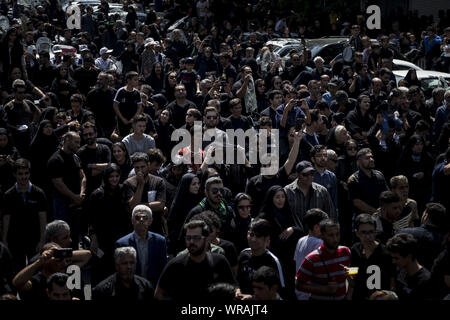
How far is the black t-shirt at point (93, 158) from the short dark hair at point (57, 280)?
3832 millimetres

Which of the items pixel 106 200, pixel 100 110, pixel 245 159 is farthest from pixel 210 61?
pixel 106 200

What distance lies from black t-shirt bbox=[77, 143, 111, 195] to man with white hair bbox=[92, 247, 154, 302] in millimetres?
3242

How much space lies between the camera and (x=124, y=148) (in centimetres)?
990

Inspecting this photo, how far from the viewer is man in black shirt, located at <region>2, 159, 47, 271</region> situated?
27.7 ft

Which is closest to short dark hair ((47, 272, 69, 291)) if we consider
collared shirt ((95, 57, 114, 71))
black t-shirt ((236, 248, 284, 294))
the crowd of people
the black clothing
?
the crowd of people

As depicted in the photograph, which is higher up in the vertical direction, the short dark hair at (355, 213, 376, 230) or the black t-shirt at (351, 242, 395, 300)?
the short dark hair at (355, 213, 376, 230)

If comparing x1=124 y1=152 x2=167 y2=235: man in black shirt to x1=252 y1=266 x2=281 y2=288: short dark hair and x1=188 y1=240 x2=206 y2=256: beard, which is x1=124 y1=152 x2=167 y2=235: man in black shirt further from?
x1=252 y1=266 x2=281 y2=288: short dark hair

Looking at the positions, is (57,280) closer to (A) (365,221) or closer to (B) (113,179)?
(B) (113,179)

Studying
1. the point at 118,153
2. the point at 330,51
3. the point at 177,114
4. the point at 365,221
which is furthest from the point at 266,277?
the point at 330,51

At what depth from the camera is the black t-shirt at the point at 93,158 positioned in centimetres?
978

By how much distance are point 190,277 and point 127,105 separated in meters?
6.73

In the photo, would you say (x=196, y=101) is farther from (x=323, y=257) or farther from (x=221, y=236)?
(x=323, y=257)

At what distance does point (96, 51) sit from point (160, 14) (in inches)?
518

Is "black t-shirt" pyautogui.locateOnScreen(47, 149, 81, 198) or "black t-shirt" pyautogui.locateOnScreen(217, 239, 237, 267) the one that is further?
"black t-shirt" pyautogui.locateOnScreen(47, 149, 81, 198)
